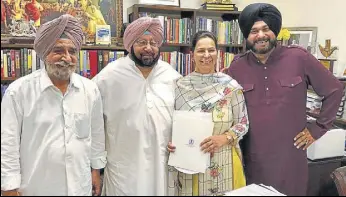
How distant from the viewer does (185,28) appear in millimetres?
3369

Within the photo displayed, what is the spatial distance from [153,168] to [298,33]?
244cm

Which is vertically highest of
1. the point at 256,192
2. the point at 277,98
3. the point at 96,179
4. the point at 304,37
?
the point at 304,37

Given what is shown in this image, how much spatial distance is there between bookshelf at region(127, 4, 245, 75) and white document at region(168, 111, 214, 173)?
1674mm

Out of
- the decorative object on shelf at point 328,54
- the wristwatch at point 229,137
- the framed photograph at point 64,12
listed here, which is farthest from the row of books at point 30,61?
the decorative object on shelf at point 328,54

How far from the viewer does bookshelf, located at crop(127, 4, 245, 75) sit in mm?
3303

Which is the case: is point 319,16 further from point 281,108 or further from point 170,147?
point 170,147

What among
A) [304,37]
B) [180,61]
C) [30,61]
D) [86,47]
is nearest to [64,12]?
[86,47]

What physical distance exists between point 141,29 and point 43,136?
754 millimetres

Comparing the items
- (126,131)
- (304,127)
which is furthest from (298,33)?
(126,131)

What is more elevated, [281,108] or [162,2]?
[162,2]

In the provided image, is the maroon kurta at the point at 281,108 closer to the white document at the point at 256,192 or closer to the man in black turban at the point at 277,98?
the man in black turban at the point at 277,98

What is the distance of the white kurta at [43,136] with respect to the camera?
1.49 m

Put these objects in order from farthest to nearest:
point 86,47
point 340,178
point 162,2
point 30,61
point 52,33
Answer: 1. point 162,2
2. point 86,47
3. point 30,61
4. point 340,178
5. point 52,33

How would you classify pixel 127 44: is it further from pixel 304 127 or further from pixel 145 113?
pixel 304 127
